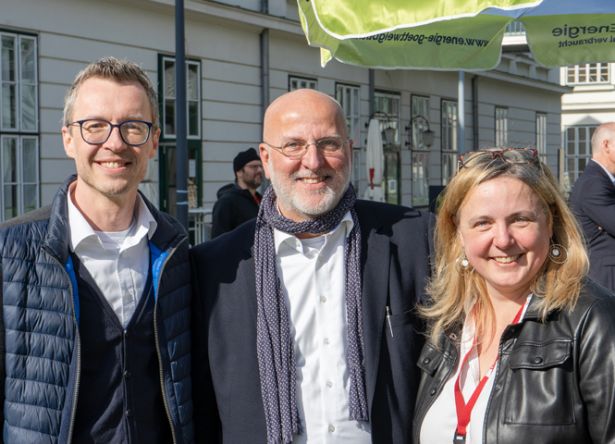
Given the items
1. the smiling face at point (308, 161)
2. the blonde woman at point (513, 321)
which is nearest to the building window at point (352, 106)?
the smiling face at point (308, 161)

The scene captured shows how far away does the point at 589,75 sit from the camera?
39188mm

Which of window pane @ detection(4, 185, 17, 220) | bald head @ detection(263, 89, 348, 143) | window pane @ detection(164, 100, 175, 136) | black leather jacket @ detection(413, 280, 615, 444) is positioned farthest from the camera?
window pane @ detection(164, 100, 175, 136)

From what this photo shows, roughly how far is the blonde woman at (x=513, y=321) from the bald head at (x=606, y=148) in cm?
368

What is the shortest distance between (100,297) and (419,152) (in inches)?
809

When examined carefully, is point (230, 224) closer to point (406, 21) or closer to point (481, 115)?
point (406, 21)

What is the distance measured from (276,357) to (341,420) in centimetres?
33

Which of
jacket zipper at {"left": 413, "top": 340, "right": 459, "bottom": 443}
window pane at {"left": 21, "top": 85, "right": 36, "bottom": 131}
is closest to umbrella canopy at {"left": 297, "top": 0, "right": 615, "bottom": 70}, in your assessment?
jacket zipper at {"left": 413, "top": 340, "right": 459, "bottom": 443}

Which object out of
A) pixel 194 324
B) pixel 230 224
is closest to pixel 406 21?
pixel 194 324

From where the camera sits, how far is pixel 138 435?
2.95 m

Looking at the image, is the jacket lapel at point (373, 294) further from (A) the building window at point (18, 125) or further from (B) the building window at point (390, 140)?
(B) the building window at point (390, 140)

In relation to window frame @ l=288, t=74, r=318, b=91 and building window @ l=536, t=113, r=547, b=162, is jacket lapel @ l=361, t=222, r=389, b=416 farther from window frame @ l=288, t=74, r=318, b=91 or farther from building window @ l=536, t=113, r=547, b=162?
building window @ l=536, t=113, r=547, b=162

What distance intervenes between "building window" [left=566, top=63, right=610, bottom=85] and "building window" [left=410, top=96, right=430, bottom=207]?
18589 millimetres

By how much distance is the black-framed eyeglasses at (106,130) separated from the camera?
118 inches

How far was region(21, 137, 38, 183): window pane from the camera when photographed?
12180mm
